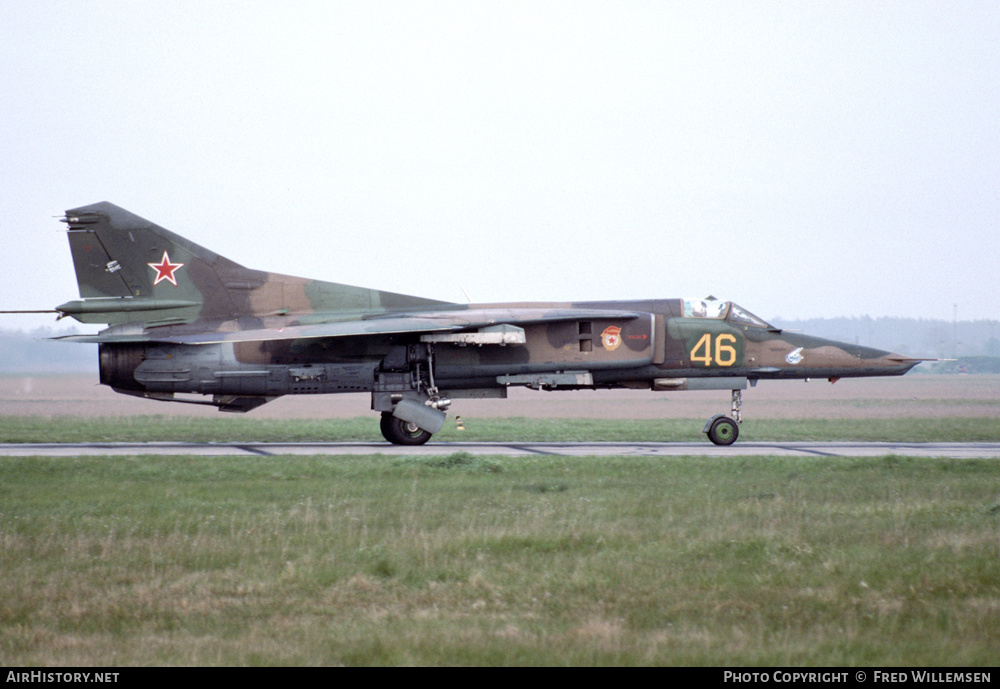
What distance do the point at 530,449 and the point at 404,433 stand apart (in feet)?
10.3

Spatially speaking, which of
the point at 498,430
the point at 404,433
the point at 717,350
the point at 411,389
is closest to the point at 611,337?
the point at 717,350

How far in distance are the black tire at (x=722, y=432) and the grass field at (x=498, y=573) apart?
810 cm

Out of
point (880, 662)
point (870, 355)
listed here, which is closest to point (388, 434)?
point (870, 355)

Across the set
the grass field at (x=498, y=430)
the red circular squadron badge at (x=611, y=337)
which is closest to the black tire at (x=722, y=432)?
the grass field at (x=498, y=430)

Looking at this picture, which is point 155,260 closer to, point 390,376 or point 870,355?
point 390,376

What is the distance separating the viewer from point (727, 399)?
140 feet

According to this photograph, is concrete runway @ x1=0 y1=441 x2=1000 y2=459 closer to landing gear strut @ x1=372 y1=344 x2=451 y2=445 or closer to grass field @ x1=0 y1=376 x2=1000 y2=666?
landing gear strut @ x1=372 y1=344 x2=451 y2=445

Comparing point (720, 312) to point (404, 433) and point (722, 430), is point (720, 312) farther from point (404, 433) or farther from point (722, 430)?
point (404, 433)

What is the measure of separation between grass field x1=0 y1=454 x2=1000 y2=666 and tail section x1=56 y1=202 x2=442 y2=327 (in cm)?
784

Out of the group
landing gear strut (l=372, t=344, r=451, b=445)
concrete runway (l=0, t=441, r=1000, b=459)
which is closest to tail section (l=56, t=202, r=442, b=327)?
landing gear strut (l=372, t=344, r=451, b=445)

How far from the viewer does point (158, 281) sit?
21359 mm

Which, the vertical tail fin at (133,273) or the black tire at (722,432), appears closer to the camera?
the vertical tail fin at (133,273)

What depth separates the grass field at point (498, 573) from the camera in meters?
6.43

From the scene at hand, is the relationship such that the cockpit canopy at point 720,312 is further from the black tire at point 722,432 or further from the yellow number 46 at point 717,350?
the black tire at point 722,432
